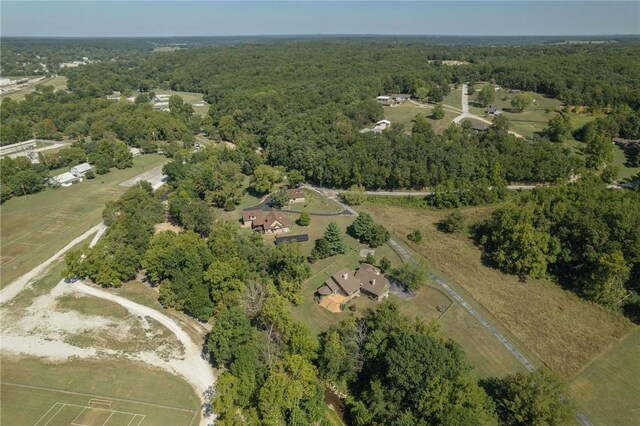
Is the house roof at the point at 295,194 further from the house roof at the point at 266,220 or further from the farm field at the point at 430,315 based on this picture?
the farm field at the point at 430,315

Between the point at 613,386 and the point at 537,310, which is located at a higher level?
the point at 537,310

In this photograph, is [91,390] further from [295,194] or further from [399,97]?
[399,97]

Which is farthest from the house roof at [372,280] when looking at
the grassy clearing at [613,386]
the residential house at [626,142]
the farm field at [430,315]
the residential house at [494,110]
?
the residential house at [494,110]

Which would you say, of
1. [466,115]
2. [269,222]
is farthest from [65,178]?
[466,115]

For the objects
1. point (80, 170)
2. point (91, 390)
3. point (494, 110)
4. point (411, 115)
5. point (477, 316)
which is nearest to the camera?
point (91, 390)

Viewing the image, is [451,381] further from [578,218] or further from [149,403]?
[578,218]
